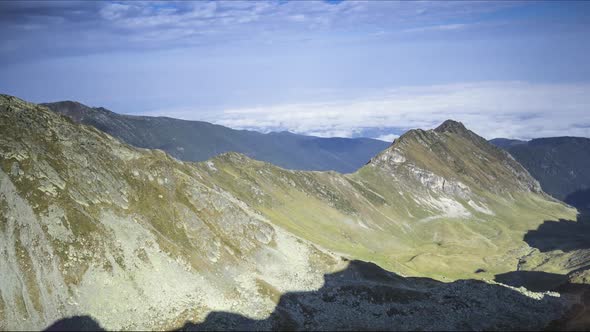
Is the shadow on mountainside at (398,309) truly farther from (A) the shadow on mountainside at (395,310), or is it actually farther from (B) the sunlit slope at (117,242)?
(B) the sunlit slope at (117,242)

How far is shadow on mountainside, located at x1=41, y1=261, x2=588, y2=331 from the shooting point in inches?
2881

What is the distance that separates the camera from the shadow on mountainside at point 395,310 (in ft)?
240

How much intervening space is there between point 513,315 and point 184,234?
62.2 metres

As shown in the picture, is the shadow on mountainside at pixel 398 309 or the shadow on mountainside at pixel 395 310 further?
the shadow on mountainside at pixel 398 309

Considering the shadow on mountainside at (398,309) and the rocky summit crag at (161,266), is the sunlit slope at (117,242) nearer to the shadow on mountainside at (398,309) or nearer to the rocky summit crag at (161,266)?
the rocky summit crag at (161,266)

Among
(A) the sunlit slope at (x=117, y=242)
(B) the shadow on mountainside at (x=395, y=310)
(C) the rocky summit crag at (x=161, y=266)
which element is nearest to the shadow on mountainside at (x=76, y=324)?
(B) the shadow on mountainside at (x=395, y=310)

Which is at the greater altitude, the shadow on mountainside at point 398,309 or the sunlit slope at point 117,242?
the sunlit slope at point 117,242

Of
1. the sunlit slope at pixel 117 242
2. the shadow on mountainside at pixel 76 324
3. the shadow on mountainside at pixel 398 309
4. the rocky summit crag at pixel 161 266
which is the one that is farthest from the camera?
the shadow on mountainside at pixel 398 309

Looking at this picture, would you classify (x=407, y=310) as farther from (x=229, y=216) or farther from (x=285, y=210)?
(x=285, y=210)

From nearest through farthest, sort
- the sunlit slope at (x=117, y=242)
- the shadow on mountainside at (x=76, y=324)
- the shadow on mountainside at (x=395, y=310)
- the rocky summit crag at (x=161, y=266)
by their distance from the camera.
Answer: the shadow on mountainside at (x=76, y=324)
the sunlit slope at (x=117, y=242)
the rocky summit crag at (x=161, y=266)
the shadow on mountainside at (x=395, y=310)

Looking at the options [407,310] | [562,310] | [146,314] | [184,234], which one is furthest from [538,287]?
[146,314]

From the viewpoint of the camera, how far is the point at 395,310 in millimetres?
80750

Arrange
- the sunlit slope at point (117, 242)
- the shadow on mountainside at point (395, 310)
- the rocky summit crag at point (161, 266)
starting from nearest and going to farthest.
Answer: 1. the sunlit slope at point (117, 242)
2. the rocky summit crag at point (161, 266)
3. the shadow on mountainside at point (395, 310)

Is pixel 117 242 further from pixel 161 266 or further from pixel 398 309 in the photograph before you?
pixel 398 309
